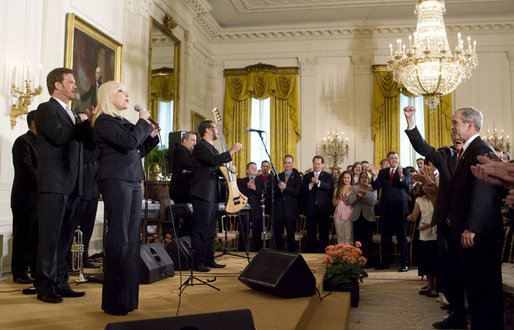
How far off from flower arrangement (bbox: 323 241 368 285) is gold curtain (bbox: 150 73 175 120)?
490cm

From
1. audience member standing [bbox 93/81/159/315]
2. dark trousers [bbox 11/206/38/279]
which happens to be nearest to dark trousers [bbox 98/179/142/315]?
audience member standing [bbox 93/81/159/315]

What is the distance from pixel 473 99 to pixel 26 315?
10621 mm

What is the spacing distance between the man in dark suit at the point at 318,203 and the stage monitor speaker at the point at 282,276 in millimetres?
3755

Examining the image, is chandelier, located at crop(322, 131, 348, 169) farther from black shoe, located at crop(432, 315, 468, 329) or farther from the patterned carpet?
black shoe, located at crop(432, 315, 468, 329)

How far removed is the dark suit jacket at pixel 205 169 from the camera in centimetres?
450

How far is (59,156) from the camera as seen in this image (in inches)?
124

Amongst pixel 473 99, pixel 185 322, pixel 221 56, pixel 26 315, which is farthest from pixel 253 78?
pixel 185 322

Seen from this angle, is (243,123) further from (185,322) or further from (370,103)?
(185,322)

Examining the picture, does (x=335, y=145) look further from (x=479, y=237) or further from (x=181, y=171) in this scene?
(x=479, y=237)

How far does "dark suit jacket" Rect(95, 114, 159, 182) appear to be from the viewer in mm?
2738

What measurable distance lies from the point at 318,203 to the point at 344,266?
2.85 metres

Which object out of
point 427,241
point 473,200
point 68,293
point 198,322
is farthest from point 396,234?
point 198,322

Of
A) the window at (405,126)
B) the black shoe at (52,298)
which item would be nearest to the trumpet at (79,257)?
the black shoe at (52,298)

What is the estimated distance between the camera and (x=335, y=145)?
11008 millimetres
